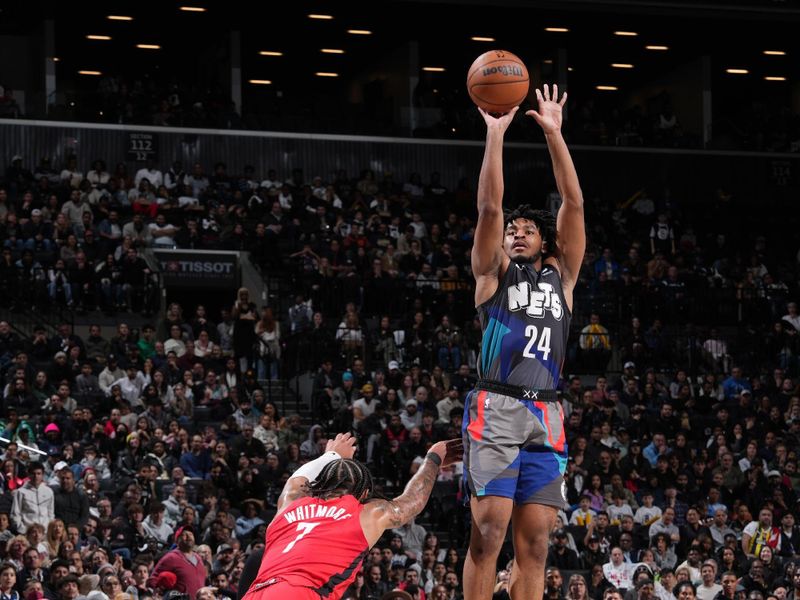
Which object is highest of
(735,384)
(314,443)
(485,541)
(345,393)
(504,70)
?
(504,70)

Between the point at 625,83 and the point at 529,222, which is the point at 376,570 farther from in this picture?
the point at 625,83

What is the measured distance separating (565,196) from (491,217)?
63cm

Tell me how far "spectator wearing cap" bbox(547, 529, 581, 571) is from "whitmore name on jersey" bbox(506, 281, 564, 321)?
1185cm

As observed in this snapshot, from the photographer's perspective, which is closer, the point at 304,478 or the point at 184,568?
the point at 304,478

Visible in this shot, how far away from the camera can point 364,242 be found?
29828mm

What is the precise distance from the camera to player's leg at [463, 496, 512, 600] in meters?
8.48

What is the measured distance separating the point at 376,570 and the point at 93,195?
574 inches

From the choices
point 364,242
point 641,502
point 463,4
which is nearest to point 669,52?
point 463,4

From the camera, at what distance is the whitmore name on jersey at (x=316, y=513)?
25.5 ft

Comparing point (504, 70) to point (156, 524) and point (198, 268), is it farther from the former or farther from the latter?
point (198, 268)

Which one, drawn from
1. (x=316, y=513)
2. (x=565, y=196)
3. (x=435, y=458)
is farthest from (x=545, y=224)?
(x=316, y=513)

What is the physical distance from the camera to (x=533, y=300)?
340 inches

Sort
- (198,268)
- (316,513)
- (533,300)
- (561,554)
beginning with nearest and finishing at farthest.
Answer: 1. (316,513)
2. (533,300)
3. (561,554)
4. (198,268)

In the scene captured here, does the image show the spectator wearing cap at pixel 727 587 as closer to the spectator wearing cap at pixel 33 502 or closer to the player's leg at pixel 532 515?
the spectator wearing cap at pixel 33 502
